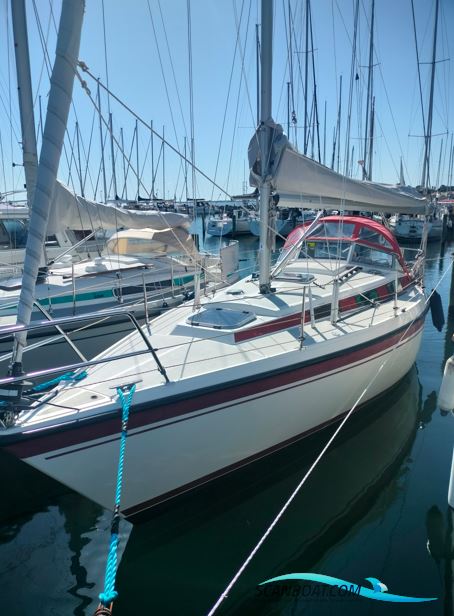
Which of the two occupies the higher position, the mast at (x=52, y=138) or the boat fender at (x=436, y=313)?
the mast at (x=52, y=138)

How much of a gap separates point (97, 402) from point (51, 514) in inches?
68.9

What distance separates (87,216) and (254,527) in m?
7.26

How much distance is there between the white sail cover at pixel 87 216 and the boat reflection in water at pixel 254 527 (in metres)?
4.61

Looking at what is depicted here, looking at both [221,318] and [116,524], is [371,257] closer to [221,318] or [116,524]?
[221,318]

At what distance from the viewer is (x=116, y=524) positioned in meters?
2.95

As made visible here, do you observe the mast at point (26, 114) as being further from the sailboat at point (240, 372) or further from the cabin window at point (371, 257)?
the cabin window at point (371, 257)

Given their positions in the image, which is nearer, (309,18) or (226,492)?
(226,492)

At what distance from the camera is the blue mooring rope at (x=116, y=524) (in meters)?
2.53

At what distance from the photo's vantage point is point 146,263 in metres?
11.1

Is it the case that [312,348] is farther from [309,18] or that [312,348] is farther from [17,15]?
[309,18]

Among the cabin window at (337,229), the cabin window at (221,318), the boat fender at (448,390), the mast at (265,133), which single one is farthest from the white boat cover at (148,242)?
the boat fender at (448,390)

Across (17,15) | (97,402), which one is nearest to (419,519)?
(97,402)

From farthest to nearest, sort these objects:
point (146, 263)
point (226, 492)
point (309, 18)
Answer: point (309, 18)
point (146, 263)
point (226, 492)

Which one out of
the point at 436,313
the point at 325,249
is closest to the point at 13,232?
the point at 325,249
